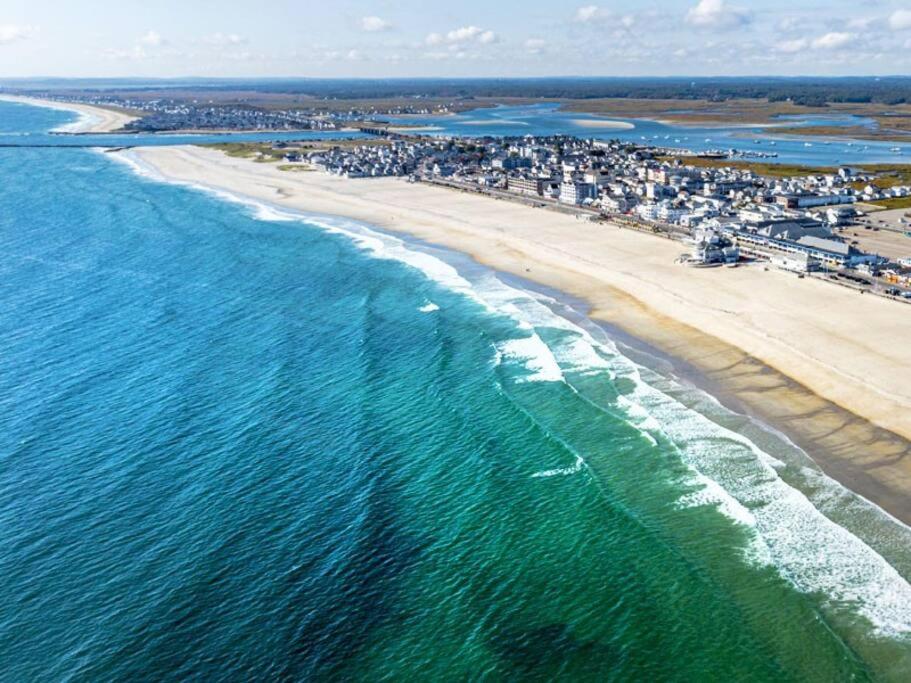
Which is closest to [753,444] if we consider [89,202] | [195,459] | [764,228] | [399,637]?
[399,637]

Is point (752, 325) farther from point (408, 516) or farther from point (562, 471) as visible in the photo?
point (408, 516)

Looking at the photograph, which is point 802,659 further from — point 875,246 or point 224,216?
point 224,216

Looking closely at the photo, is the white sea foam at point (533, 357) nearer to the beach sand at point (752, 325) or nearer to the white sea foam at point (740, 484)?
the white sea foam at point (740, 484)

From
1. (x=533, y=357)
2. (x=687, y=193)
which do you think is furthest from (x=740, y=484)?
(x=687, y=193)

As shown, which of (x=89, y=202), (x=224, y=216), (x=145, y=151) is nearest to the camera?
(x=224, y=216)

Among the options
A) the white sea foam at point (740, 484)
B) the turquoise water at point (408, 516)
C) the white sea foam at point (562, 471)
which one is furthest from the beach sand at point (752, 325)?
the white sea foam at point (562, 471)
